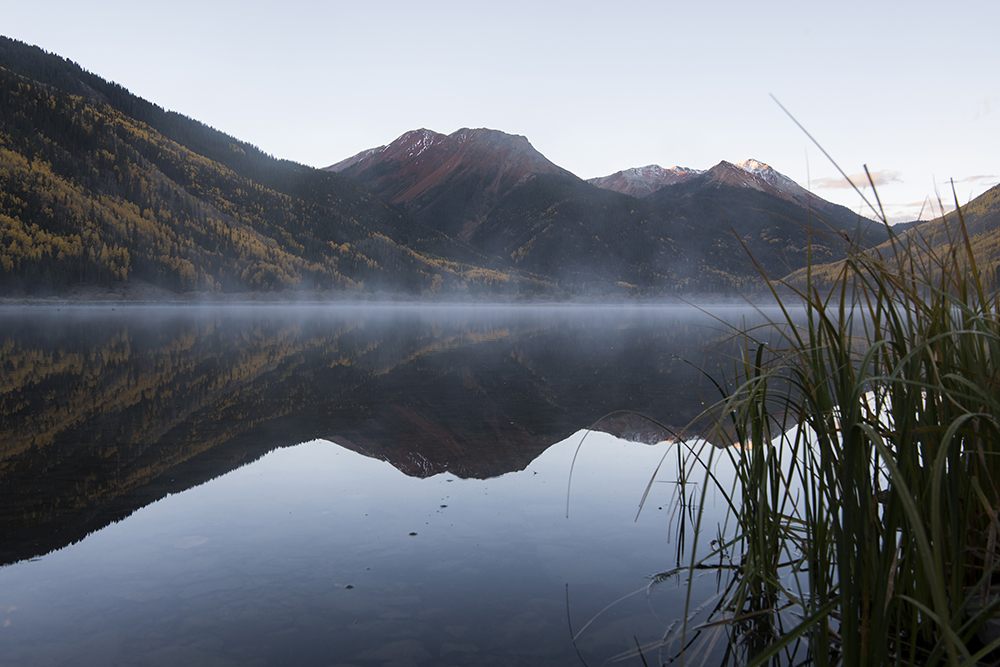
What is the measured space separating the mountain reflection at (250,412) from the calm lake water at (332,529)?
0.05m

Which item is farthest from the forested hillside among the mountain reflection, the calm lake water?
the calm lake water

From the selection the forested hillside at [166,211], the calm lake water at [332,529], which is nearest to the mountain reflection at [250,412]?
the calm lake water at [332,529]

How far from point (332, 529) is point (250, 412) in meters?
4.89

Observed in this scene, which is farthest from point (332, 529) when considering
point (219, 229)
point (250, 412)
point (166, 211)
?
point (166, 211)

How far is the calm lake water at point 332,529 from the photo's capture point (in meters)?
2.98

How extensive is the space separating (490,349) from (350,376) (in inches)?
308

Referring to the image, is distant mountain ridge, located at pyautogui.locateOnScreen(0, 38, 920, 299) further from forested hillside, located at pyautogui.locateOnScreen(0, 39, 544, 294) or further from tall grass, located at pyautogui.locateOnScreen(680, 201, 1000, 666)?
tall grass, located at pyautogui.locateOnScreen(680, 201, 1000, 666)

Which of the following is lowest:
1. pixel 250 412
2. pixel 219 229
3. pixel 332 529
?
pixel 250 412

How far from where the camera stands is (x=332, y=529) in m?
4.45

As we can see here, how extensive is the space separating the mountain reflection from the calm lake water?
5 centimetres

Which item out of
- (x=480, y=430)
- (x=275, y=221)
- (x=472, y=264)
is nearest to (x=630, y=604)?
(x=480, y=430)

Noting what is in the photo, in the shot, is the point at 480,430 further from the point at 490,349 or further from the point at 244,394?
the point at 490,349

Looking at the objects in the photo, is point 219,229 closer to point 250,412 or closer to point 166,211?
point 166,211

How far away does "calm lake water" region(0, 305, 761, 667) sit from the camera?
2980 millimetres
